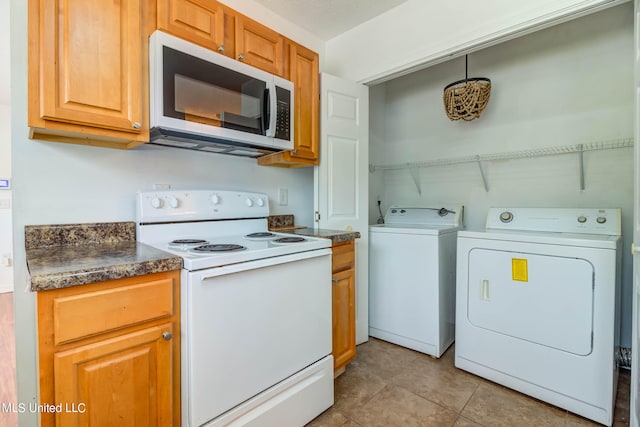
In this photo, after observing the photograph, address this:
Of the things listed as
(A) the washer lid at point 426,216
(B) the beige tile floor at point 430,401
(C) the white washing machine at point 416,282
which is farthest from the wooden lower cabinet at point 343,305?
(A) the washer lid at point 426,216

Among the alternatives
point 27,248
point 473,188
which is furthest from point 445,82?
point 27,248

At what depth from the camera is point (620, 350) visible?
6.17 ft

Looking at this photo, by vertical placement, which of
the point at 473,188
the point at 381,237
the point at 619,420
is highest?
the point at 473,188

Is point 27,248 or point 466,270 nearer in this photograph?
point 27,248

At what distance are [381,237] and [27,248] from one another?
2093 mm

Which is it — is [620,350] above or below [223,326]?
below

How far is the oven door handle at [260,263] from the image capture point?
113 centimetres

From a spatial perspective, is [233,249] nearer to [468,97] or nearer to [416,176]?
[468,97]

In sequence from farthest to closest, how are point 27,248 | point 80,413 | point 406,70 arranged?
point 406,70
point 27,248
point 80,413

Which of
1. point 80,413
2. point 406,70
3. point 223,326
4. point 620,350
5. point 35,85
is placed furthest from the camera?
point 406,70

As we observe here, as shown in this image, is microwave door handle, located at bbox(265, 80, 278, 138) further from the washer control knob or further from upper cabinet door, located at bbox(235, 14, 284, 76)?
the washer control knob

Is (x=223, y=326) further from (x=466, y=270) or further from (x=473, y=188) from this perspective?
(x=473, y=188)

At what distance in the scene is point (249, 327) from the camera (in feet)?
4.17

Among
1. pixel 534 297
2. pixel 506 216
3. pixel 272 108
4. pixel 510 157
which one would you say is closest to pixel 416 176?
pixel 510 157
